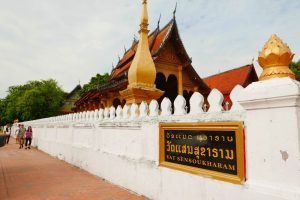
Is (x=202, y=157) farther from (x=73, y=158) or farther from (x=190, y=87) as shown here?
(x=190, y=87)

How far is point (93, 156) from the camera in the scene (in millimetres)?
6246

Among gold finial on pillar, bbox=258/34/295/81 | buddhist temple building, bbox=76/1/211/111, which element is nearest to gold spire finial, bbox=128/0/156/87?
gold finial on pillar, bbox=258/34/295/81

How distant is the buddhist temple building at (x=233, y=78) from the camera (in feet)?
62.0

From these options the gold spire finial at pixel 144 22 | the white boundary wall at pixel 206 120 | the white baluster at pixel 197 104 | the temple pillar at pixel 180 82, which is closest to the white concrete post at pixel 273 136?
the white boundary wall at pixel 206 120

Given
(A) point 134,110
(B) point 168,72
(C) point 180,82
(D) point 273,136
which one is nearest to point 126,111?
(A) point 134,110

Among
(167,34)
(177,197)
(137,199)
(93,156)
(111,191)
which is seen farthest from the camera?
(167,34)

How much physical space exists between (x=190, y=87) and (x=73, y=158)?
8491mm

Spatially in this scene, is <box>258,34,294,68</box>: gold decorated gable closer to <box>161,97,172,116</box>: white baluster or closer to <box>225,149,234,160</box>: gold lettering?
<box>225,149,234,160</box>: gold lettering

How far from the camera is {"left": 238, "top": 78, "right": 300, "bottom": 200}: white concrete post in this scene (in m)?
2.14

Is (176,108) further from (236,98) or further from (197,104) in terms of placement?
(236,98)

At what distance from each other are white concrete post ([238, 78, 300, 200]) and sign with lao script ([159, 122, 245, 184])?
159 millimetres

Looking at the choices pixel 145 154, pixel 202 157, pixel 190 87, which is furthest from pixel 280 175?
pixel 190 87

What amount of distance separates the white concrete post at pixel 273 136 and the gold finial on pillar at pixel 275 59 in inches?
3.9

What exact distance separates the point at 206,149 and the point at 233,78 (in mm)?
18350
